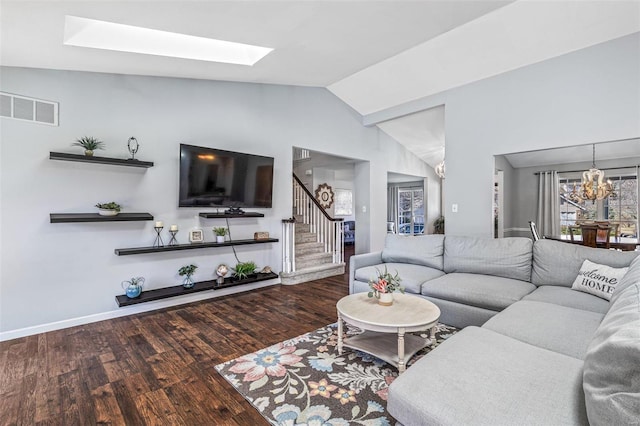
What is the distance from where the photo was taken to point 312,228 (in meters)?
6.42

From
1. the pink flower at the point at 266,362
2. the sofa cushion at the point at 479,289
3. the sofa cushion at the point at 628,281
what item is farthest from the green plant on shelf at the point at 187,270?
the sofa cushion at the point at 628,281

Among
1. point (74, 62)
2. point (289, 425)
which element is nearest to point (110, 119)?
point (74, 62)

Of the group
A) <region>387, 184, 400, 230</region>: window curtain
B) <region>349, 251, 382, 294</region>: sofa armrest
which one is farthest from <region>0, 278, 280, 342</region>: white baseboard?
<region>387, 184, 400, 230</region>: window curtain

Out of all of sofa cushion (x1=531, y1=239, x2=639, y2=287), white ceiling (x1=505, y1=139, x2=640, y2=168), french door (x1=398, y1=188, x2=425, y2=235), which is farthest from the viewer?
french door (x1=398, y1=188, x2=425, y2=235)

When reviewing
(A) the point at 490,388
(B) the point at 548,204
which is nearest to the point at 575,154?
(B) the point at 548,204

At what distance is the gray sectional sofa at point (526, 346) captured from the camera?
0.90 metres

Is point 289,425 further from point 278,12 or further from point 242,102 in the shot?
point 242,102

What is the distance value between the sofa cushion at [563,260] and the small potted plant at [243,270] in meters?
3.49

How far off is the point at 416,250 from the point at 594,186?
91.1 inches

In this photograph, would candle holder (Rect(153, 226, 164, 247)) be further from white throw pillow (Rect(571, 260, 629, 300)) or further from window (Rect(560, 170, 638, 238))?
window (Rect(560, 170, 638, 238))

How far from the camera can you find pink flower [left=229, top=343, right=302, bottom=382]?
2228mm

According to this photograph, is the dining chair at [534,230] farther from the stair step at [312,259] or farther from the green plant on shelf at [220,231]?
the green plant on shelf at [220,231]

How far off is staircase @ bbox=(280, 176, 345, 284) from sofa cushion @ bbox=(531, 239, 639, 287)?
3213 millimetres

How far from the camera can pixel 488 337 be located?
1731mm
